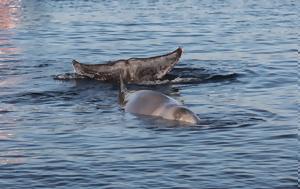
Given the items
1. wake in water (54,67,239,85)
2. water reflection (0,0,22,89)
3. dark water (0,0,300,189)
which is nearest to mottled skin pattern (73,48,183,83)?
wake in water (54,67,239,85)

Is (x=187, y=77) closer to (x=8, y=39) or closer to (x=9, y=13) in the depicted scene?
(x=8, y=39)

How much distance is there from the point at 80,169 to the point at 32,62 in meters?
13.2

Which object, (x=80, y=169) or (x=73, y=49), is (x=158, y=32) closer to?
(x=73, y=49)

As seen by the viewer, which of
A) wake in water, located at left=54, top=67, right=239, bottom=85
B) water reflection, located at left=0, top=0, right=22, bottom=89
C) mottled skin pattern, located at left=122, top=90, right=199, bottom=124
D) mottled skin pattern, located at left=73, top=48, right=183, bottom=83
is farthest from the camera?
water reflection, located at left=0, top=0, right=22, bottom=89

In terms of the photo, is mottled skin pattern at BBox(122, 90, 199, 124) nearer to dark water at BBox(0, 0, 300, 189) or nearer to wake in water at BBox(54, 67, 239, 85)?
dark water at BBox(0, 0, 300, 189)

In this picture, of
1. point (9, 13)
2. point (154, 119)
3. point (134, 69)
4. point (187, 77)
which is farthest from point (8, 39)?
point (154, 119)

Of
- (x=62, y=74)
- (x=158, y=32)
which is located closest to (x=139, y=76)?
(x=62, y=74)

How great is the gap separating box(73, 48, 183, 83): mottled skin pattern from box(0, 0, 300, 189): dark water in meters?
0.34

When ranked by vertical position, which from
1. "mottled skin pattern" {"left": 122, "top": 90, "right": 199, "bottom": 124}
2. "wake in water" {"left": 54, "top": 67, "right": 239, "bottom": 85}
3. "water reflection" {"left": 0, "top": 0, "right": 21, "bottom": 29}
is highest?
"mottled skin pattern" {"left": 122, "top": 90, "right": 199, "bottom": 124}

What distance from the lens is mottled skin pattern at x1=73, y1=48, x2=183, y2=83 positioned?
19.5 m

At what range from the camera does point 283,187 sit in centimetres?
1068

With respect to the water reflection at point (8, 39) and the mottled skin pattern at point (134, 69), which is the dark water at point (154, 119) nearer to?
the water reflection at point (8, 39)

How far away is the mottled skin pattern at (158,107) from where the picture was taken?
48.0 feet

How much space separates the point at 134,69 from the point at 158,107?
4359 mm
